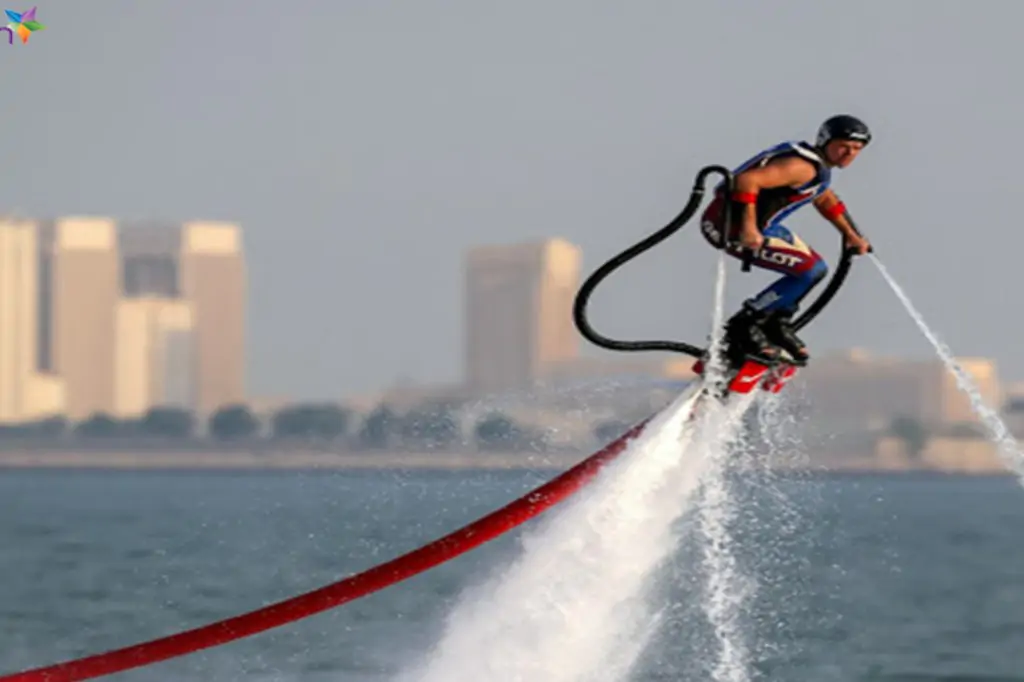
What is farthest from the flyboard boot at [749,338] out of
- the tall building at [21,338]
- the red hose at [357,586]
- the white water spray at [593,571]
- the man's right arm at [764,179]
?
the tall building at [21,338]

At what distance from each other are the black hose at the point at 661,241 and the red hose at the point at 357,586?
2.51 ft

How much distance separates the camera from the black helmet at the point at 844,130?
Answer: 51.8 feet

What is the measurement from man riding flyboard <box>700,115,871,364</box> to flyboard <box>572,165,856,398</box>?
0.15ft

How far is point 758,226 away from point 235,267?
183 meters

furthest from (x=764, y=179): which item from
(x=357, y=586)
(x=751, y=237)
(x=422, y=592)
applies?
(x=422, y=592)

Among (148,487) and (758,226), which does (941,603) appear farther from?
(148,487)

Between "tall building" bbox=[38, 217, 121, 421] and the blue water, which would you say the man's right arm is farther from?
"tall building" bbox=[38, 217, 121, 421]

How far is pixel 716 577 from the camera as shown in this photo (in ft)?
59.9

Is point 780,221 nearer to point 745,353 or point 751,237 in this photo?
point 751,237

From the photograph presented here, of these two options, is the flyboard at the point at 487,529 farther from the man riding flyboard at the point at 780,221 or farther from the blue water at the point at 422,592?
the blue water at the point at 422,592

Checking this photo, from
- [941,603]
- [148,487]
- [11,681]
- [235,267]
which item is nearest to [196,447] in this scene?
[148,487]

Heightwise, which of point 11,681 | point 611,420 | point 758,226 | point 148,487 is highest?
point 758,226

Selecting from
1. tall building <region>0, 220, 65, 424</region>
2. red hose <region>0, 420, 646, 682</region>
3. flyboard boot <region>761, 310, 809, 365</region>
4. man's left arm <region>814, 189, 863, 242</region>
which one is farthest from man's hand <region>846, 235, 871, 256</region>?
tall building <region>0, 220, 65, 424</region>

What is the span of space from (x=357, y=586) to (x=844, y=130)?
448 cm
